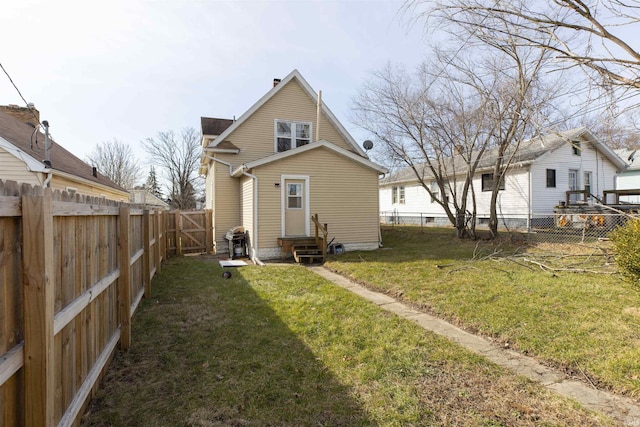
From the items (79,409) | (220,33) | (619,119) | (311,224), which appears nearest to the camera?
(79,409)

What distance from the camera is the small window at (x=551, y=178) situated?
17547 mm

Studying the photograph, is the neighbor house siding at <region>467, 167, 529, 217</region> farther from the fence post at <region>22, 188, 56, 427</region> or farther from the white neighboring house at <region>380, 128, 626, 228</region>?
the fence post at <region>22, 188, 56, 427</region>

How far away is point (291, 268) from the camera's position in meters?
9.30

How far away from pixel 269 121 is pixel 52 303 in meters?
12.5

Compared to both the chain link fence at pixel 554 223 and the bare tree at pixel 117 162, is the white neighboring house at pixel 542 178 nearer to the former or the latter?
the chain link fence at pixel 554 223

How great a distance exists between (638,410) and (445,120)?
12.2m

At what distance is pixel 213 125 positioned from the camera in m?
16.0

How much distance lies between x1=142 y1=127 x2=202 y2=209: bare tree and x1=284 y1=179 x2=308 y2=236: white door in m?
34.4

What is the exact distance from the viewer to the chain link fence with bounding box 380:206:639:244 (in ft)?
38.2

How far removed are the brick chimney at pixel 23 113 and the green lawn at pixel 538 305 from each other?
51.6 ft

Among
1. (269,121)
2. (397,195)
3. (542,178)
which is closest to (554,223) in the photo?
(542,178)

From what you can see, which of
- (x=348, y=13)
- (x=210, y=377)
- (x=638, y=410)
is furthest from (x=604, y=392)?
(x=348, y=13)

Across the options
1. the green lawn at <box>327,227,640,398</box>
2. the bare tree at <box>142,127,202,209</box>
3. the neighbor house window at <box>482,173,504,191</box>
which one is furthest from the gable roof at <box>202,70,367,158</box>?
Result: the bare tree at <box>142,127,202,209</box>

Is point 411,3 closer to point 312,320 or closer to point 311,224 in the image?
point 312,320
